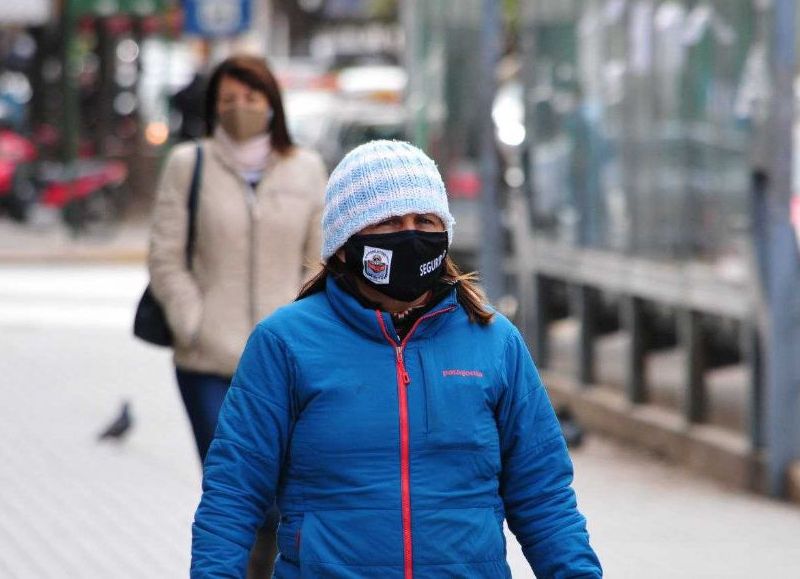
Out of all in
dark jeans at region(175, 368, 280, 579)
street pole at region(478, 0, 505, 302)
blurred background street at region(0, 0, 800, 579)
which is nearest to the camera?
dark jeans at region(175, 368, 280, 579)

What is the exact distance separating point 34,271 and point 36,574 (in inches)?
552

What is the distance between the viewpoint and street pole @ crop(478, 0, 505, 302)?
1209 centimetres

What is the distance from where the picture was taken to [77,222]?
2377cm

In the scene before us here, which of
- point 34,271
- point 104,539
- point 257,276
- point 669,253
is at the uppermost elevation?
point 257,276

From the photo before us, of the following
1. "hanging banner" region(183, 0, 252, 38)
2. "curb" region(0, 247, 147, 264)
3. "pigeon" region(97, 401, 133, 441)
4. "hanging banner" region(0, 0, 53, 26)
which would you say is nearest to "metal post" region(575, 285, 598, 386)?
"pigeon" region(97, 401, 133, 441)

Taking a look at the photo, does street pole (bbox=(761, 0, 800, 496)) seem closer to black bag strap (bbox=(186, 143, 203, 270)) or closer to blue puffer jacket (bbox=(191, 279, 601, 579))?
black bag strap (bbox=(186, 143, 203, 270))

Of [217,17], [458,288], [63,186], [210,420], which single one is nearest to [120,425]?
[210,420]

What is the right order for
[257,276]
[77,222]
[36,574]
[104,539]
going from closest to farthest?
1. [257,276]
2. [36,574]
3. [104,539]
4. [77,222]

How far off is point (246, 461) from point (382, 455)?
0.78 ft

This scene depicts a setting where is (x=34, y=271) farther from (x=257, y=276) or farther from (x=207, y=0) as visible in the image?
(x=257, y=276)

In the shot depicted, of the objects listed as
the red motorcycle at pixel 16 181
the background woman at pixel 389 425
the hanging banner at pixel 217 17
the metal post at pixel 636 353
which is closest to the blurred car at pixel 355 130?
the red motorcycle at pixel 16 181

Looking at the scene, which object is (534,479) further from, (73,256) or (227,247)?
(73,256)

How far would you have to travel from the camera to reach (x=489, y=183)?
40.1ft

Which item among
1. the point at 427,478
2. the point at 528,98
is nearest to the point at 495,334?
the point at 427,478
